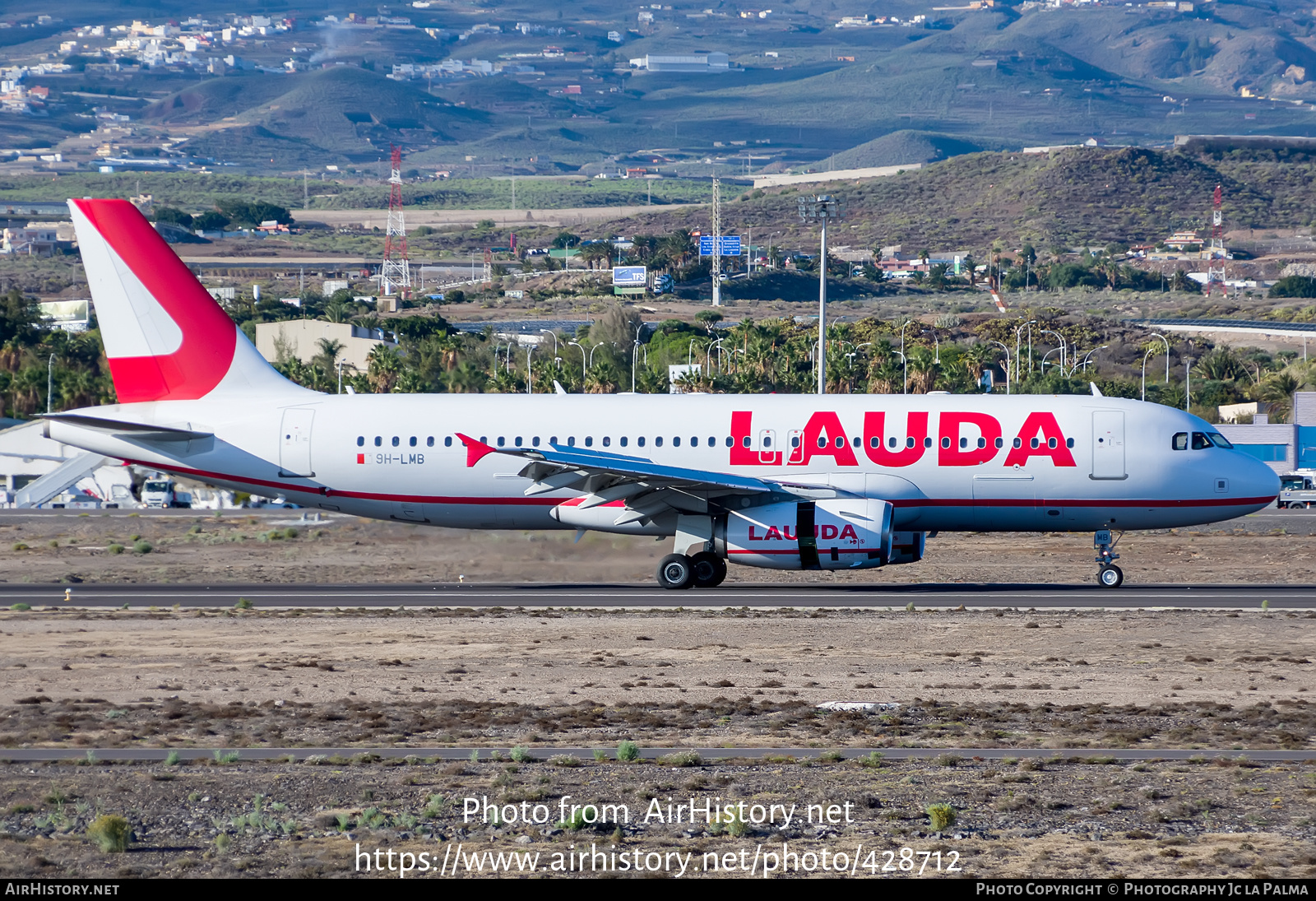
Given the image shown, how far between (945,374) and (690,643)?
78788 millimetres

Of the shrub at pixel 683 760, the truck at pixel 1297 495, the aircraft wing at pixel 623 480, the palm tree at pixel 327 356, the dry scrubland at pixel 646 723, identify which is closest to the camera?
the dry scrubland at pixel 646 723

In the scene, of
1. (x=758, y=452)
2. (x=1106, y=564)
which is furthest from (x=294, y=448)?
(x=1106, y=564)

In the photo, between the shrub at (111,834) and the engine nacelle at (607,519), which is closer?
the shrub at (111,834)

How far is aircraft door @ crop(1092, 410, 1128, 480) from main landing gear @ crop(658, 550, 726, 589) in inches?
354

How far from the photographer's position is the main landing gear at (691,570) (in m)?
36.1

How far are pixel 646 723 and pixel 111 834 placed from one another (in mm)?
8035

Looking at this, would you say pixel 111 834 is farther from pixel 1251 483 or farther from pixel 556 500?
pixel 1251 483

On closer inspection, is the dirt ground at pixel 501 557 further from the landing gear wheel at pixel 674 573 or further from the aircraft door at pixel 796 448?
the aircraft door at pixel 796 448

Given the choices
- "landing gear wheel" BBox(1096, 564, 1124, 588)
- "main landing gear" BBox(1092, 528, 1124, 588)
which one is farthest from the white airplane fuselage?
"landing gear wheel" BBox(1096, 564, 1124, 588)

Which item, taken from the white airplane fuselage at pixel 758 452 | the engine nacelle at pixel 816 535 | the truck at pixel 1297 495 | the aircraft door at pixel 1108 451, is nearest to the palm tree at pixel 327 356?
the truck at pixel 1297 495

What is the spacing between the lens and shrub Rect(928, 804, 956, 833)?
15.1 meters

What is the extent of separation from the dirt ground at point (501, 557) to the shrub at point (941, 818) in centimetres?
2175

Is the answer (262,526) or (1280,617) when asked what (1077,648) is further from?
(262,526)

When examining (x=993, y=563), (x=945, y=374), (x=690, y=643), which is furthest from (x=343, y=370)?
(x=690, y=643)
